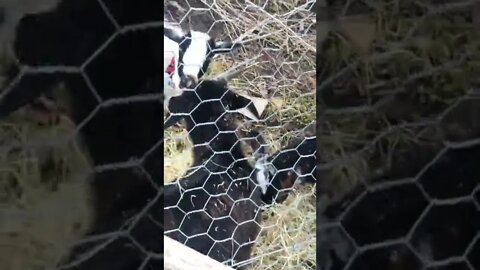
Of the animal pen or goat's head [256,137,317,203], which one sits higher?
the animal pen

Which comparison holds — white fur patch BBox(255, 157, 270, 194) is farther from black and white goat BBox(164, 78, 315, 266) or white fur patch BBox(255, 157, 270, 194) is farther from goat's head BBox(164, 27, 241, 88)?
goat's head BBox(164, 27, 241, 88)

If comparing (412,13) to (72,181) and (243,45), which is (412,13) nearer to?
(72,181)

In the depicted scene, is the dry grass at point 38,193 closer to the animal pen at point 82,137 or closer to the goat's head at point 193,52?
the animal pen at point 82,137

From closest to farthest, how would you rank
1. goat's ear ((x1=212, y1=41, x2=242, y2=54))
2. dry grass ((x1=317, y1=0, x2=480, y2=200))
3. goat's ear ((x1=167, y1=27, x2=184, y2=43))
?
dry grass ((x1=317, y1=0, x2=480, y2=200)) < goat's ear ((x1=167, y1=27, x2=184, y2=43)) < goat's ear ((x1=212, y1=41, x2=242, y2=54))

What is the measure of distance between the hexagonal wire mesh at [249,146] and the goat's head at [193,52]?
2 centimetres

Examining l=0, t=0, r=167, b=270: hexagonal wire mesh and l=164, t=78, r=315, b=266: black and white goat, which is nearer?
l=0, t=0, r=167, b=270: hexagonal wire mesh

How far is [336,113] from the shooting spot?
708 mm

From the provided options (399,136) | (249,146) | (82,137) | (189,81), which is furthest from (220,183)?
(82,137)

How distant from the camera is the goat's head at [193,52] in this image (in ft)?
4.06

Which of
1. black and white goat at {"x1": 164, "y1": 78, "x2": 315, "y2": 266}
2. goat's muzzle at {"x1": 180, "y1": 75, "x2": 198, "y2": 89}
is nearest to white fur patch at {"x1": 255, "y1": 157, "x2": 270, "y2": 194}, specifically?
black and white goat at {"x1": 164, "y1": 78, "x2": 315, "y2": 266}

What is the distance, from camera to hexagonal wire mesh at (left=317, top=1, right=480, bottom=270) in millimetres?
709

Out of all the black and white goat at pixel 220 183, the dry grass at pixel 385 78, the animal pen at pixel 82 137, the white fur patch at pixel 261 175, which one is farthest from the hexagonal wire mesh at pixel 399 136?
the white fur patch at pixel 261 175

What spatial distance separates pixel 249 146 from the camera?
1.36 metres

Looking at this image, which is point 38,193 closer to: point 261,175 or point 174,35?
point 174,35
